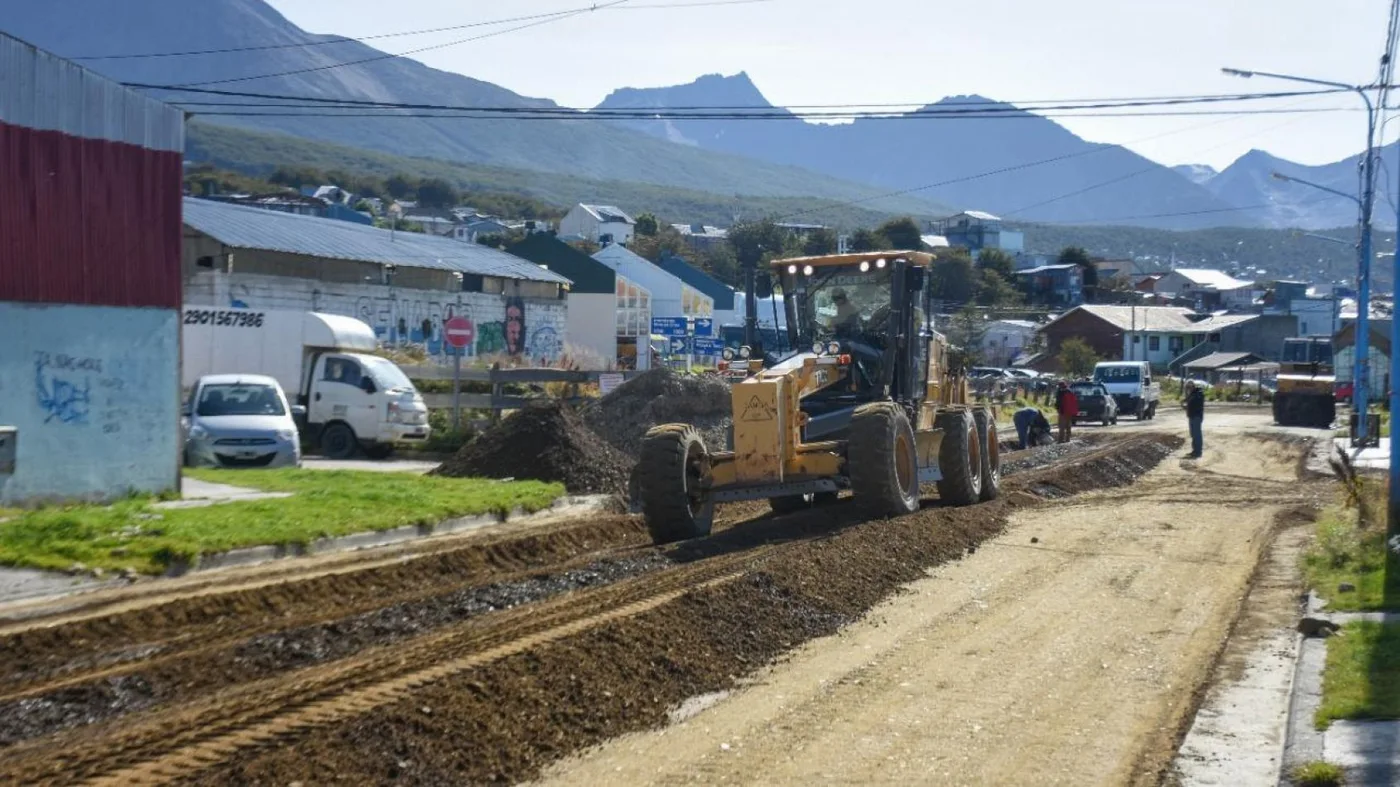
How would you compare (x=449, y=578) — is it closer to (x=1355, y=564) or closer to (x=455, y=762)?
(x=455, y=762)

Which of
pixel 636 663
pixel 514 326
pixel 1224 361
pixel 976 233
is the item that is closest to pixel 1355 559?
pixel 636 663

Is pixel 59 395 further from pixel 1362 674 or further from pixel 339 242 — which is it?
pixel 339 242

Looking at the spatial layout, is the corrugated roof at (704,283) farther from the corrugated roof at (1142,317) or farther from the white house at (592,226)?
the white house at (592,226)

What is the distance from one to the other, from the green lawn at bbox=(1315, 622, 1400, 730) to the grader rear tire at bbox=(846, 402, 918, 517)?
546cm

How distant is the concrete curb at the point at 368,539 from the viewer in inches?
556

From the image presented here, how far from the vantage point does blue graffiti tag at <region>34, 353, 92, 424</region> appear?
54.6 feet

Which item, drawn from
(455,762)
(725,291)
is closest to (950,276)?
(725,291)

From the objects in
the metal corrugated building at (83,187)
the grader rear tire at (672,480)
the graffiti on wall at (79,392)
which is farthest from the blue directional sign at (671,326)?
the grader rear tire at (672,480)

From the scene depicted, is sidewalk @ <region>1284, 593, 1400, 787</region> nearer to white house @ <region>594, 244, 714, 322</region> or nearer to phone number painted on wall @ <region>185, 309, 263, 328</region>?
phone number painted on wall @ <region>185, 309, 263, 328</region>

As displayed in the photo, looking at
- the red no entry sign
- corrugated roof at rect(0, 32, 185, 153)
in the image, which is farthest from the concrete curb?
the red no entry sign

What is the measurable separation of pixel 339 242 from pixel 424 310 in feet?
10.9

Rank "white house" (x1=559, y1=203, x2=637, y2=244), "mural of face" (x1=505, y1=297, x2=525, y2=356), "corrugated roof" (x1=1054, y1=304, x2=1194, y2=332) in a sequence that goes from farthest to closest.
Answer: "white house" (x1=559, y1=203, x2=637, y2=244) → "corrugated roof" (x1=1054, y1=304, x2=1194, y2=332) → "mural of face" (x1=505, y1=297, x2=525, y2=356)

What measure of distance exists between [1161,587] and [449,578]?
21.2 feet

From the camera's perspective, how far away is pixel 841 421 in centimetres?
1680
